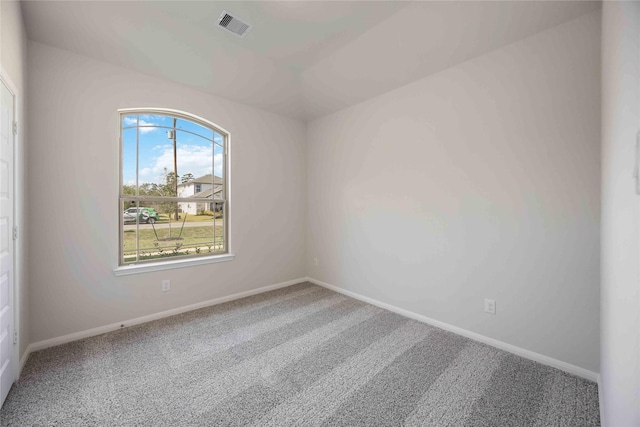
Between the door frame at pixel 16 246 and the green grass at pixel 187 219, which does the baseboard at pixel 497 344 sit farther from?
the door frame at pixel 16 246

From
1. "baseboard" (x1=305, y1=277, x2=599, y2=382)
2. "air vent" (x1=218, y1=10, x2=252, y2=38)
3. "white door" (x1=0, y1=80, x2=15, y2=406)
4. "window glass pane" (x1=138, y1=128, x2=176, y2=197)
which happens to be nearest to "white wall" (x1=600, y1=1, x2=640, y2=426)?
"baseboard" (x1=305, y1=277, x2=599, y2=382)

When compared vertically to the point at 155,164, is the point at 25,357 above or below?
below

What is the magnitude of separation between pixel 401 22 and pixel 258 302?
10.9ft

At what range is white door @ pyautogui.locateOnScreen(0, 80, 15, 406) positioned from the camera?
1554mm

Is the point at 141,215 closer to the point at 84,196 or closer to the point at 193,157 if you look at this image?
the point at 84,196

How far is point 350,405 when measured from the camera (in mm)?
1604

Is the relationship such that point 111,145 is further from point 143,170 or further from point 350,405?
point 350,405

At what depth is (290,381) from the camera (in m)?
1.82

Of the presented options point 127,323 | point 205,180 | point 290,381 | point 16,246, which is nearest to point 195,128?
point 205,180

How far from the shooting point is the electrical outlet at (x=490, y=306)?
230cm

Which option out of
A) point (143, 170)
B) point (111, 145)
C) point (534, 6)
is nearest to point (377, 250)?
point (534, 6)

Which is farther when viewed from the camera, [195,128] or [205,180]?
[205,180]

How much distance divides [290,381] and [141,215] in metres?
2.31

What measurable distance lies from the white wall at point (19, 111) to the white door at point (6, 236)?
Answer: 0.11m
